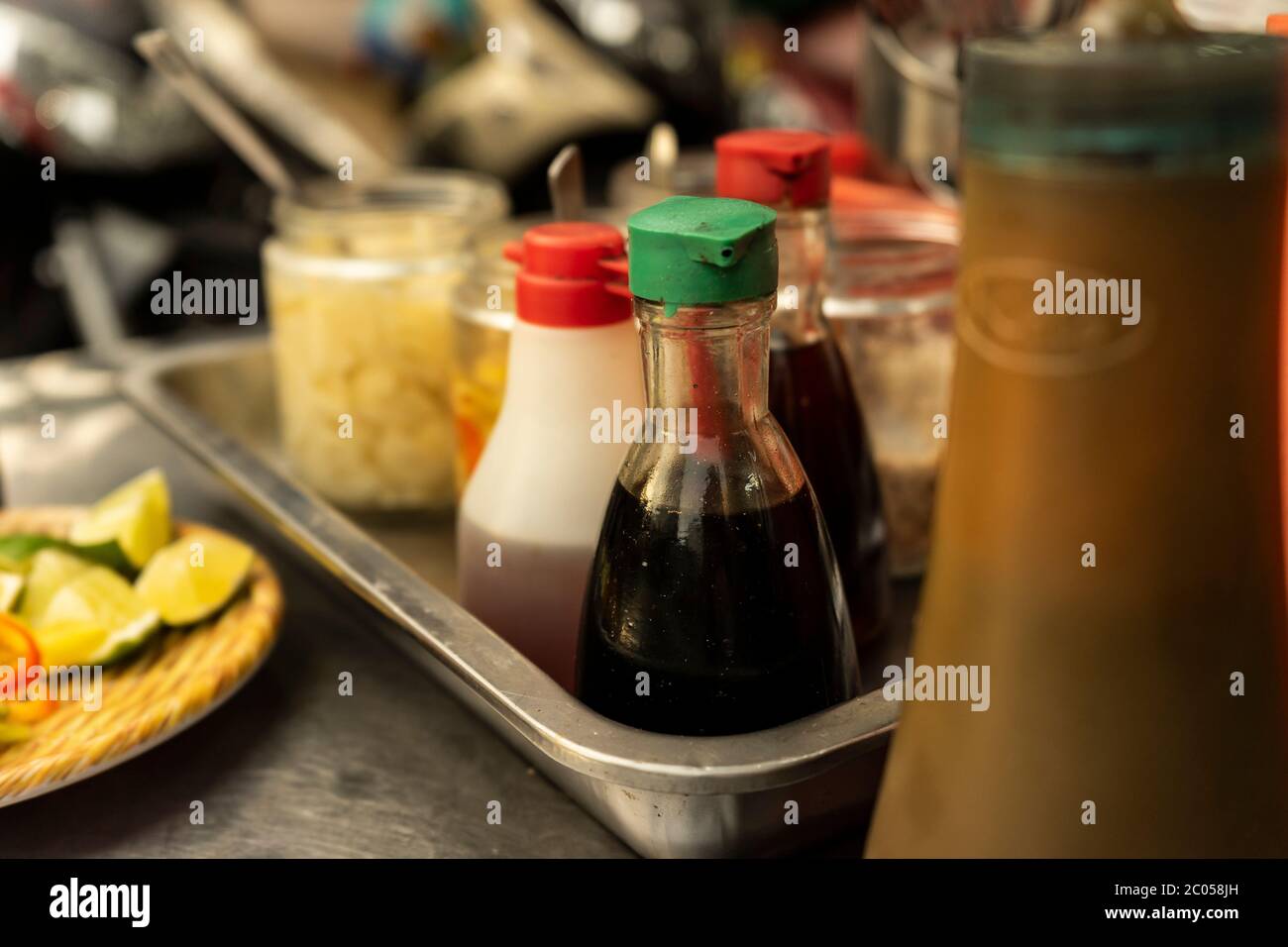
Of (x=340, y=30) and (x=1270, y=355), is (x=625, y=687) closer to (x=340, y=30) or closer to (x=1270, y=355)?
(x=1270, y=355)

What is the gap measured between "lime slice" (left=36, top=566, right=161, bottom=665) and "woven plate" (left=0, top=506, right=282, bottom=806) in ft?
0.05

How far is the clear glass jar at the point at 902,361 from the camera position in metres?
0.82

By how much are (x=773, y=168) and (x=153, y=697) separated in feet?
1.32

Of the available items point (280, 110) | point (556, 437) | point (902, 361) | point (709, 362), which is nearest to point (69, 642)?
point (556, 437)

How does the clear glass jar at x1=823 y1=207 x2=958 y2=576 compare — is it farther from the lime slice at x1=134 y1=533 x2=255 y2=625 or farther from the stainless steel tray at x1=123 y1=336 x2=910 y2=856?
the lime slice at x1=134 y1=533 x2=255 y2=625

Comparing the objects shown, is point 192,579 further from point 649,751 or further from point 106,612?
Answer: point 649,751

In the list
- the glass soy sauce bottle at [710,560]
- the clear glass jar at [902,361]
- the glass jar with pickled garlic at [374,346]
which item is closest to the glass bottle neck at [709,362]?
the glass soy sauce bottle at [710,560]

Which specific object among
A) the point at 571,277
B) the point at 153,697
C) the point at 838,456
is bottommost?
the point at 153,697

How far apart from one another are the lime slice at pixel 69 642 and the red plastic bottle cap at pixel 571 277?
0.96 ft

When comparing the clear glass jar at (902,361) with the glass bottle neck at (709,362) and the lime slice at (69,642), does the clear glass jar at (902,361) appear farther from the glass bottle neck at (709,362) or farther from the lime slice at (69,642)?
the lime slice at (69,642)

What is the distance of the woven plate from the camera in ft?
2.03

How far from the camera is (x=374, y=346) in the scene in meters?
0.91

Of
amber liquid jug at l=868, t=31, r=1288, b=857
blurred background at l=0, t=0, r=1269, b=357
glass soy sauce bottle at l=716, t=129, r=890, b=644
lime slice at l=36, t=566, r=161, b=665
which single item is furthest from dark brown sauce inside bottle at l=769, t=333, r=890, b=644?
blurred background at l=0, t=0, r=1269, b=357
